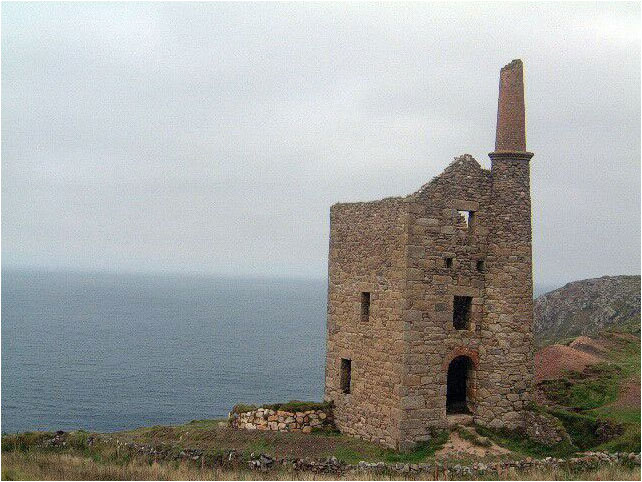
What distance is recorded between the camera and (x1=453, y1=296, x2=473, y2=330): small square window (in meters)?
21.1

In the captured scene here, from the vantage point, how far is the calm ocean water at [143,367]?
48.6m

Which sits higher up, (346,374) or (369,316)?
(369,316)

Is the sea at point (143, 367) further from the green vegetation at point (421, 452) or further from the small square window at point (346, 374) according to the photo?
the green vegetation at point (421, 452)

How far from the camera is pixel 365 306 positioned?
71.7 ft

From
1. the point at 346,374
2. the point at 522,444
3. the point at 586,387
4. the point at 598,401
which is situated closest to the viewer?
the point at 522,444

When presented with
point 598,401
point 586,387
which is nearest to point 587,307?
point 586,387

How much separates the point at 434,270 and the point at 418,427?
441 cm

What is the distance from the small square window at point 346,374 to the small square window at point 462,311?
11.8ft

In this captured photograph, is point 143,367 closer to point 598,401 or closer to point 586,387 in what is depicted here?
point 586,387

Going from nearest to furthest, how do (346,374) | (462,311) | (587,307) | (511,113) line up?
(511,113) < (462,311) < (346,374) < (587,307)

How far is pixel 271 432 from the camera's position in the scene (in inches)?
832

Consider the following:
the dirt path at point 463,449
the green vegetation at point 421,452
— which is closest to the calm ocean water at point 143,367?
the green vegetation at point 421,452

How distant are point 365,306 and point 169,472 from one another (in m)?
7.92

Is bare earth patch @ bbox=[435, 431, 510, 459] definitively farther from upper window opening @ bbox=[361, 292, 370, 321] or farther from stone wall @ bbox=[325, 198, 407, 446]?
upper window opening @ bbox=[361, 292, 370, 321]
